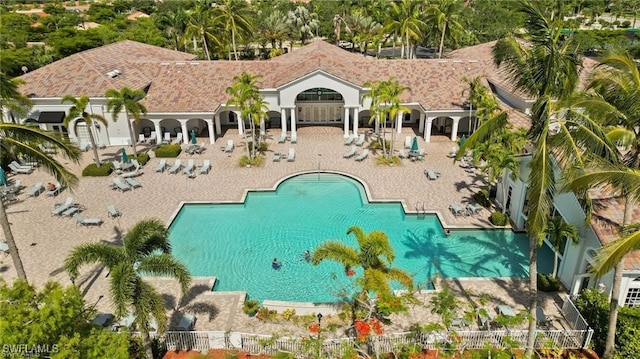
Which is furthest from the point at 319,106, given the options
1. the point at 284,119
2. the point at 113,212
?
the point at 113,212

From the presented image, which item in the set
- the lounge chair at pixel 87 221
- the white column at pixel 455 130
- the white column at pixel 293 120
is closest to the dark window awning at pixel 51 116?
the lounge chair at pixel 87 221

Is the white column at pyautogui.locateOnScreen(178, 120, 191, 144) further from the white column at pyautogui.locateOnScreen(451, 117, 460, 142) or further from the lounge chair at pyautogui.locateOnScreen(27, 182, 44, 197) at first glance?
the white column at pyautogui.locateOnScreen(451, 117, 460, 142)

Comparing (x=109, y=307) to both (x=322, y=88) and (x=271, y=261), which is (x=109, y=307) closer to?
(x=271, y=261)

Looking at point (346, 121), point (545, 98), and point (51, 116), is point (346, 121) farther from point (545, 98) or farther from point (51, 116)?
point (545, 98)

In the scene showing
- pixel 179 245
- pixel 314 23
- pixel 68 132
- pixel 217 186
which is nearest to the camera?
pixel 179 245

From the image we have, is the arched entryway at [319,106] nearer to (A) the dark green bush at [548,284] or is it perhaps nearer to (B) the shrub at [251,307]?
(B) the shrub at [251,307]

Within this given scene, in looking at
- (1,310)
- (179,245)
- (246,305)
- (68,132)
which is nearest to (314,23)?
(68,132)

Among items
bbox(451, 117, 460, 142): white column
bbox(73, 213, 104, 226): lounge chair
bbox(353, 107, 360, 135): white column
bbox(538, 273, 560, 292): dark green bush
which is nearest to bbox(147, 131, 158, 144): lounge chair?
bbox(73, 213, 104, 226): lounge chair
